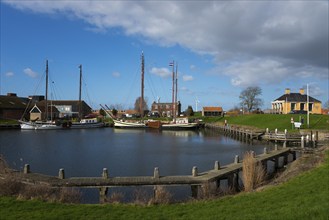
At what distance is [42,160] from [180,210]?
24632 mm

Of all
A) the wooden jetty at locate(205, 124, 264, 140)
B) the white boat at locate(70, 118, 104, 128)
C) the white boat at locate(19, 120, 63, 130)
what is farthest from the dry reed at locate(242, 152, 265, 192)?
the white boat at locate(70, 118, 104, 128)

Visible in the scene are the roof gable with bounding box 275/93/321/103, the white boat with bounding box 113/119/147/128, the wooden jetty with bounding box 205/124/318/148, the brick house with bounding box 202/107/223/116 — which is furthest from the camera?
the brick house with bounding box 202/107/223/116

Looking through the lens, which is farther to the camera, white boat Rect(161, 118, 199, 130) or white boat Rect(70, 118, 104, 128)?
white boat Rect(70, 118, 104, 128)

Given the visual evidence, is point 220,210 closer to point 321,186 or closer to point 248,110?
point 321,186

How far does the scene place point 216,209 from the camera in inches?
469

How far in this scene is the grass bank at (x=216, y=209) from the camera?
10.5 meters

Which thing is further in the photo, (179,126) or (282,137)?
(179,126)

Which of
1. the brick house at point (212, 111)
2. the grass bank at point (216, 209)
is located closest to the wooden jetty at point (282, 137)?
the grass bank at point (216, 209)

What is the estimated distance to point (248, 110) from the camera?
124 metres

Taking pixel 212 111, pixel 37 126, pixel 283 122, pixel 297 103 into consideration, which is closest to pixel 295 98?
pixel 297 103

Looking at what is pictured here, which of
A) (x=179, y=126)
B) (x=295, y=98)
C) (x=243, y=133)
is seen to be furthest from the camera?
(x=295, y=98)

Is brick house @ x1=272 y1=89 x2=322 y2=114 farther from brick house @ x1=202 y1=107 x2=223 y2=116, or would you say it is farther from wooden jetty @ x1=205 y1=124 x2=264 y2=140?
brick house @ x1=202 y1=107 x2=223 y2=116

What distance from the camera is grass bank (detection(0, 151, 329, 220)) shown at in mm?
10477

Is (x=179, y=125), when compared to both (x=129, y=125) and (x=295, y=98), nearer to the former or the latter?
(x=129, y=125)
